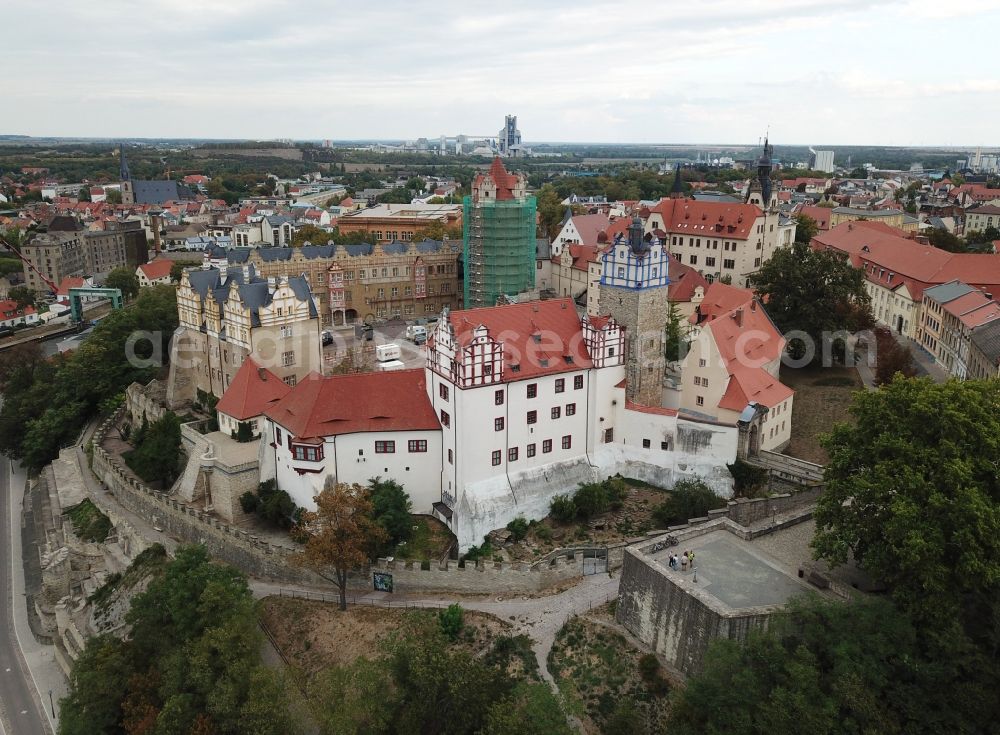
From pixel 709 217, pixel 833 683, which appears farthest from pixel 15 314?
pixel 833 683

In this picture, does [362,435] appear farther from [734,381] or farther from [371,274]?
[371,274]

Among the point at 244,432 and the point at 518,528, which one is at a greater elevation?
the point at 244,432

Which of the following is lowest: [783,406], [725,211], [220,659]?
[220,659]

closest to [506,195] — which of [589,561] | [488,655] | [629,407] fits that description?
[629,407]

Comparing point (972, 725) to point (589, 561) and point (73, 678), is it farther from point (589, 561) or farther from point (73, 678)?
point (73, 678)

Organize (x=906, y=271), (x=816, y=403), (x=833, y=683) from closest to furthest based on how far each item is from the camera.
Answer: (x=833, y=683) < (x=816, y=403) < (x=906, y=271)

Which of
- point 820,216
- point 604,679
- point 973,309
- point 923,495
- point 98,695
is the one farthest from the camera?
point 820,216
